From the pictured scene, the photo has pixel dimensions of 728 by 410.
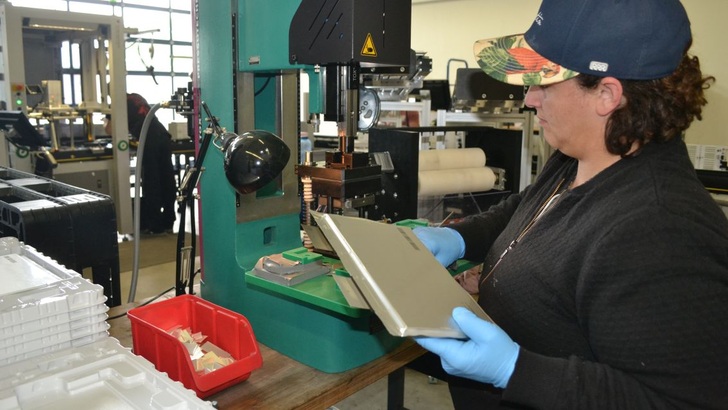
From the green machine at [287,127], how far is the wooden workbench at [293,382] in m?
0.02

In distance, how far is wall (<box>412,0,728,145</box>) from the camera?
4.61 metres

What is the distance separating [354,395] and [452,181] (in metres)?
1.22

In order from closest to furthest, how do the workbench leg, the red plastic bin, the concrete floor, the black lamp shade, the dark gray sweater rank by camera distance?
the dark gray sweater → the red plastic bin → the black lamp shade → the workbench leg → the concrete floor

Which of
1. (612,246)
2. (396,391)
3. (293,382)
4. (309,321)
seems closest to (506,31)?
(396,391)

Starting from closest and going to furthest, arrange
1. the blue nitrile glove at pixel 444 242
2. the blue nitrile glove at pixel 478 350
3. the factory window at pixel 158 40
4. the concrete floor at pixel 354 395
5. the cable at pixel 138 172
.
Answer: the blue nitrile glove at pixel 478 350 < the blue nitrile glove at pixel 444 242 < the cable at pixel 138 172 < the concrete floor at pixel 354 395 < the factory window at pixel 158 40

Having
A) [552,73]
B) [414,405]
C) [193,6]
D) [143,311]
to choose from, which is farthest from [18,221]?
[414,405]

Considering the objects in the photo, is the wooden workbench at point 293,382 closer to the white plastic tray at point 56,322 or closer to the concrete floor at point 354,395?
the white plastic tray at point 56,322

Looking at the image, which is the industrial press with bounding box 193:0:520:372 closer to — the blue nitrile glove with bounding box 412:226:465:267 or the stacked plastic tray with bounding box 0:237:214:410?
the blue nitrile glove with bounding box 412:226:465:267

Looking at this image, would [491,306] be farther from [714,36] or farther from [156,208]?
[714,36]

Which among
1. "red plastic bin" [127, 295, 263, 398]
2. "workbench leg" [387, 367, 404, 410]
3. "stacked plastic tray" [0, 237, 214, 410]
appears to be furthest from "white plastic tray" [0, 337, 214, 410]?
"workbench leg" [387, 367, 404, 410]

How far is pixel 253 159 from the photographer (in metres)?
1.11

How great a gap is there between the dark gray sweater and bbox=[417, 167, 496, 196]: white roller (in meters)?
1.34

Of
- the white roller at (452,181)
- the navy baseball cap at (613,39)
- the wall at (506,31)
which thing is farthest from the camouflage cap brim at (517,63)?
the wall at (506,31)

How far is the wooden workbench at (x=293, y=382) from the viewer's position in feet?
3.49
